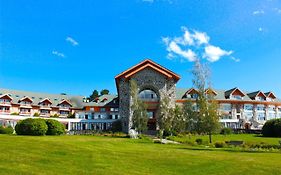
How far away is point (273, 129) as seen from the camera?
182 ft

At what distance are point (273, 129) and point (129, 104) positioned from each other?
96.4 ft

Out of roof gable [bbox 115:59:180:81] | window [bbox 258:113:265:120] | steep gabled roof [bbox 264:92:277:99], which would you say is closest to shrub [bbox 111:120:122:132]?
roof gable [bbox 115:59:180:81]

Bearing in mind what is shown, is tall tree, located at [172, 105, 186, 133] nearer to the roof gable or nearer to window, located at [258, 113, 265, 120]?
the roof gable

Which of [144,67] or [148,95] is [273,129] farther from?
[144,67]

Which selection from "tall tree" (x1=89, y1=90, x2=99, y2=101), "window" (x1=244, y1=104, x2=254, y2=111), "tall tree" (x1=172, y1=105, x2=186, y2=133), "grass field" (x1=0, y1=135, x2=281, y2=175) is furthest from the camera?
"tall tree" (x1=89, y1=90, x2=99, y2=101)

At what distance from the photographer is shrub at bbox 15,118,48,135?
129ft

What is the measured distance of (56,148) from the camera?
1800 centimetres

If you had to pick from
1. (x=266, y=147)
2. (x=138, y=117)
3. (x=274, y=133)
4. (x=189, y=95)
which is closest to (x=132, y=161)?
(x=266, y=147)

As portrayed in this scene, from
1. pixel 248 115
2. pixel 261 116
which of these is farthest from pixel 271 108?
pixel 248 115

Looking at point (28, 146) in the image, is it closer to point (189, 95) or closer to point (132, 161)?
point (132, 161)

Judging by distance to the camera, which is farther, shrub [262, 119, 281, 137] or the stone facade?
the stone facade

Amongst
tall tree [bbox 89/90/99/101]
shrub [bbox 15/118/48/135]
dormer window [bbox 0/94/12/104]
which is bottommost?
shrub [bbox 15/118/48/135]

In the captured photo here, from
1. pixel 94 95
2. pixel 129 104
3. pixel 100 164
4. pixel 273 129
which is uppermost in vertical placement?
pixel 94 95

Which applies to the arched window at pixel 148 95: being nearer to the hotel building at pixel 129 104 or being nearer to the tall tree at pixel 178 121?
the hotel building at pixel 129 104
